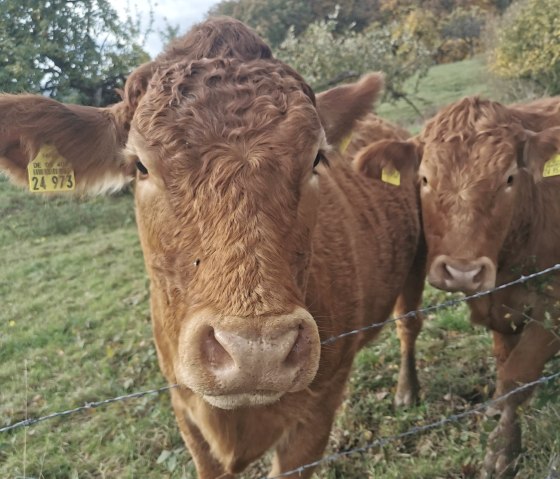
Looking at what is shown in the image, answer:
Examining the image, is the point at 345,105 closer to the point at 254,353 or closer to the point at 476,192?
the point at 476,192

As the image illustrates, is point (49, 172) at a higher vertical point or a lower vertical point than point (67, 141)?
lower

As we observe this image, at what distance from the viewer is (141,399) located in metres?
4.57

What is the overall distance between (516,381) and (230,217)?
247 cm

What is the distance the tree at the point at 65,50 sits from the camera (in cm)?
1036

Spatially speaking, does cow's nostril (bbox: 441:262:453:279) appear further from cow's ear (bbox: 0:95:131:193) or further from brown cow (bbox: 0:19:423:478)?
cow's ear (bbox: 0:95:131:193)

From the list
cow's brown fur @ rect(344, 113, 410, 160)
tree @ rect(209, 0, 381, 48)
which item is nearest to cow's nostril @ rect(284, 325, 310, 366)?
cow's brown fur @ rect(344, 113, 410, 160)

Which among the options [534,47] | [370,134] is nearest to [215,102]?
[370,134]

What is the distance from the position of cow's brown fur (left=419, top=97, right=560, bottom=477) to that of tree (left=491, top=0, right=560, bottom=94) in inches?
556

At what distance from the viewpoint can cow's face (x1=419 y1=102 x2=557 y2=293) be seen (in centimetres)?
323

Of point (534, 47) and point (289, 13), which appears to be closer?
point (534, 47)

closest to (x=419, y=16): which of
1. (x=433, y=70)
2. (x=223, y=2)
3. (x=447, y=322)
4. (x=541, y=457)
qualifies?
(x=433, y=70)

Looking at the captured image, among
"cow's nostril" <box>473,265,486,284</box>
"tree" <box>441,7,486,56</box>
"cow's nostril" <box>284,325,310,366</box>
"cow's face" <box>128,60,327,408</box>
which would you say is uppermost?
"tree" <box>441,7,486,56</box>

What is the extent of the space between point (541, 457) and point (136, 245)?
784cm

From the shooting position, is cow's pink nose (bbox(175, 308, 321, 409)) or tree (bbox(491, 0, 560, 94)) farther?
tree (bbox(491, 0, 560, 94))
